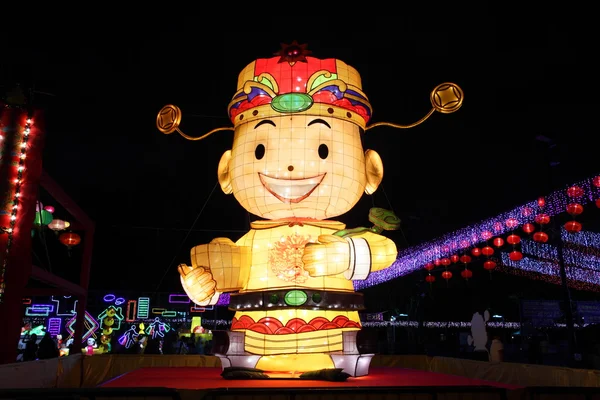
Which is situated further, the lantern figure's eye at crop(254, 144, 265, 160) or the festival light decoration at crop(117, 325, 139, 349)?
the festival light decoration at crop(117, 325, 139, 349)

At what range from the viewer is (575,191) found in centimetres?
1004

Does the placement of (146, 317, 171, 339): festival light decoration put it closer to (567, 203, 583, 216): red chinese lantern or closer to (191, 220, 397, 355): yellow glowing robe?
(567, 203, 583, 216): red chinese lantern

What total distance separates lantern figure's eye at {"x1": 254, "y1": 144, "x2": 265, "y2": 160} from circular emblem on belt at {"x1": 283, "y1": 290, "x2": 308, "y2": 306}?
4.81 feet

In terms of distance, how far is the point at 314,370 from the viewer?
213 inches

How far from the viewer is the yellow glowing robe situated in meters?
5.44

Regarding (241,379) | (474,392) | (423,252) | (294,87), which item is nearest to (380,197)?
(423,252)

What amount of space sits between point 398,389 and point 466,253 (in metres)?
12.3

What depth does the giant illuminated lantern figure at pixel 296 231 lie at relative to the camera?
17.9 feet

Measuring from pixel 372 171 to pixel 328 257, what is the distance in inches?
Answer: 58.5

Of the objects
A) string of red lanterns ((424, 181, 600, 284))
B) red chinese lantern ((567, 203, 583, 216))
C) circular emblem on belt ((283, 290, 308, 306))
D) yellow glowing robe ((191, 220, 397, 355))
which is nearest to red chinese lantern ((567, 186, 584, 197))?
string of red lanterns ((424, 181, 600, 284))

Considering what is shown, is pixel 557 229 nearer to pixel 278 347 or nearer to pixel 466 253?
pixel 466 253

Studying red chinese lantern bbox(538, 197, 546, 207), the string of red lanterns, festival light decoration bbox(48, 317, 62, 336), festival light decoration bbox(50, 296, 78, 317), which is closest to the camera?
the string of red lanterns

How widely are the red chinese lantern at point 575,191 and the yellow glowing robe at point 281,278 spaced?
6.15 m

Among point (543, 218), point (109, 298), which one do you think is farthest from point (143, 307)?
point (543, 218)
